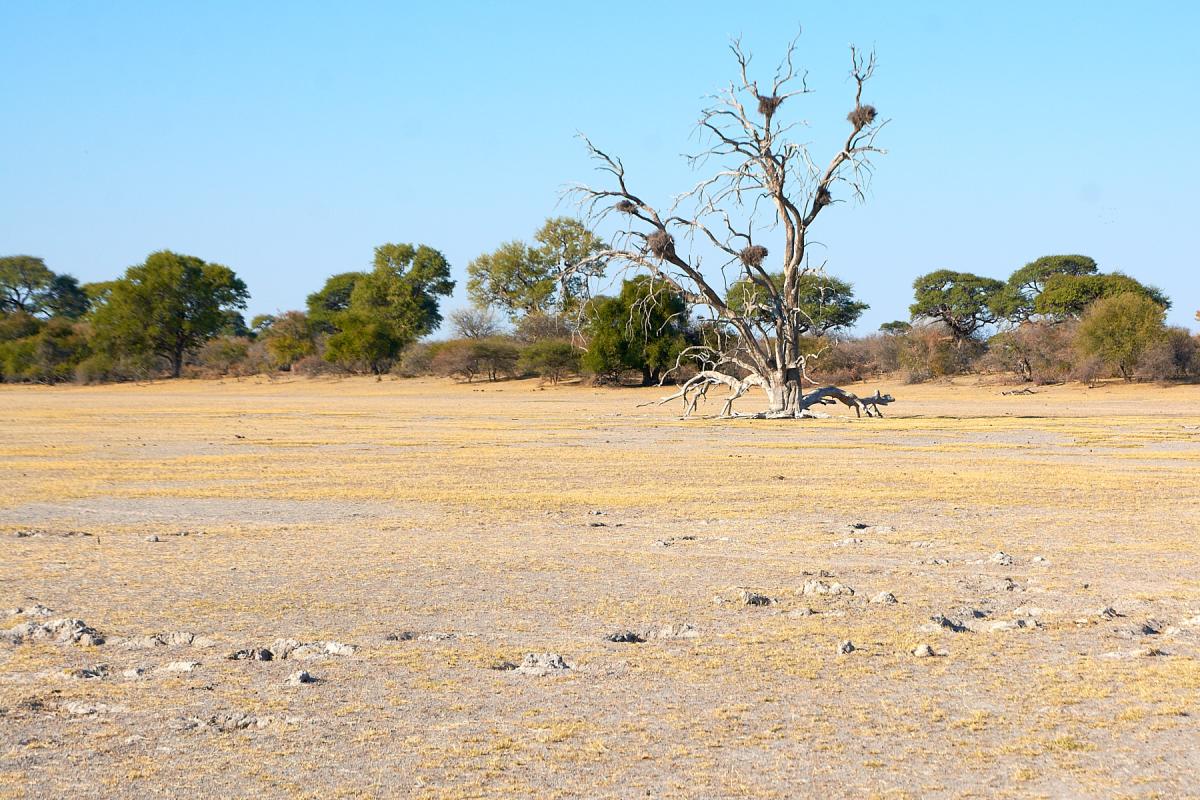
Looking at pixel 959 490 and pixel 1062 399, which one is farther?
pixel 1062 399

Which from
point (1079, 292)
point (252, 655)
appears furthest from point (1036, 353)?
point (252, 655)

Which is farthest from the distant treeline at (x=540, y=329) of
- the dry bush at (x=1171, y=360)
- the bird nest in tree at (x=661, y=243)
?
the bird nest in tree at (x=661, y=243)

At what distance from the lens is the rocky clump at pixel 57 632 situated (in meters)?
7.36

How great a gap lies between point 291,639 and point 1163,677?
4570 millimetres

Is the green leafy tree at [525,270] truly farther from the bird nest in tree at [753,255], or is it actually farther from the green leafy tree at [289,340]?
the bird nest in tree at [753,255]

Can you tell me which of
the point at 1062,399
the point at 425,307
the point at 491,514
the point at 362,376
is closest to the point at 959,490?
the point at 491,514

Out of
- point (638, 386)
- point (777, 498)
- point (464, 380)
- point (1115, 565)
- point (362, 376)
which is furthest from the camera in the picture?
point (362, 376)

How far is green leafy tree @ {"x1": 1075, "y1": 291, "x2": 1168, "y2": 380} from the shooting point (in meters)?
51.3

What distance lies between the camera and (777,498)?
1510 centimetres

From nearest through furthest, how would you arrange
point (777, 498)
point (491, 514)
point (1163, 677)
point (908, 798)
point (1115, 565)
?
point (908, 798) → point (1163, 677) → point (1115, 565) → point (491, 514) → point (777, 498)

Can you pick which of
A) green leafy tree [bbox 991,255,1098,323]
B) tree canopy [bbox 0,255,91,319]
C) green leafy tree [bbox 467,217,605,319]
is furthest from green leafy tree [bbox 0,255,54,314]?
green leafy tree [bbox 991,255,1098,323]

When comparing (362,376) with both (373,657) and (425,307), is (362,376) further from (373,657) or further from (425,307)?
(373,657)

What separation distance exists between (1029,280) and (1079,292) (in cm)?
1033

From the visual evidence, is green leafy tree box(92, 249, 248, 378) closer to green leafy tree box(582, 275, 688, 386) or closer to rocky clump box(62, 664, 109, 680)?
Answer: green leafy tree box(582, 275, 688, 386)
